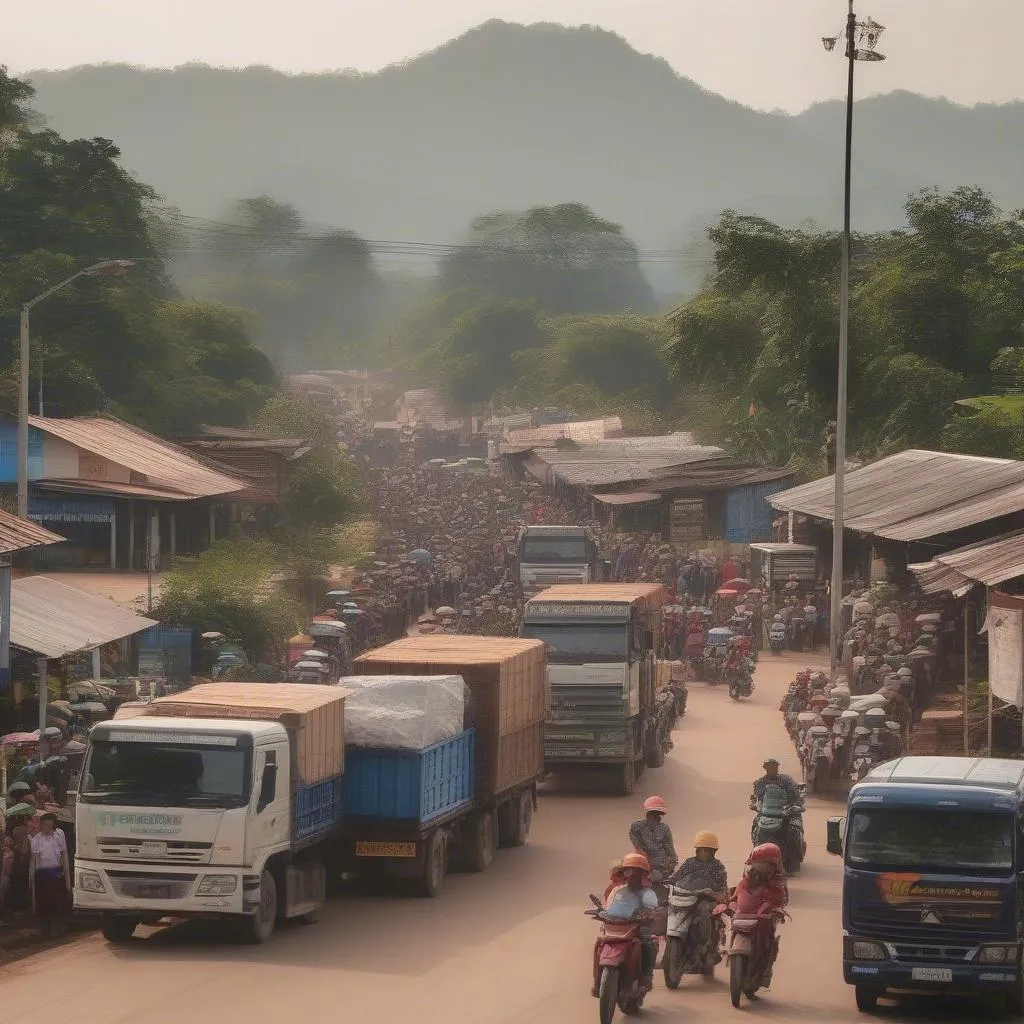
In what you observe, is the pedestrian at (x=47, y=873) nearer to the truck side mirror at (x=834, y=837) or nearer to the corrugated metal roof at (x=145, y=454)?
the truck side mirror at (x=834, y=837)

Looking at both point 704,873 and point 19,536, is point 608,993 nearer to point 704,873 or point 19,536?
point 704,873

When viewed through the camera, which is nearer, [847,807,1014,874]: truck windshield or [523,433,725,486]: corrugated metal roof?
[847,807,1014,874]: truck windshield

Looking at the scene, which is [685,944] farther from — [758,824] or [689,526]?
[689,526]

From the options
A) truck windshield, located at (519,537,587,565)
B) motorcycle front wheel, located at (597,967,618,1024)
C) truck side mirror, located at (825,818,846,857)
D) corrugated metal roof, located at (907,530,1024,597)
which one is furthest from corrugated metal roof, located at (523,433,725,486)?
motorcycle front wheel, located at (597,967,618,1024)

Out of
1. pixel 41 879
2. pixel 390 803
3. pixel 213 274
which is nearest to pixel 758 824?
pixel 390 803

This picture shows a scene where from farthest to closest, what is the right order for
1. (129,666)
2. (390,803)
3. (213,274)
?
(213,274), (129,666), (390,803)

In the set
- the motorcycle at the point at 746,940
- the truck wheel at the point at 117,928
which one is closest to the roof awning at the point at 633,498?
the truck wheel at the point at 117,928

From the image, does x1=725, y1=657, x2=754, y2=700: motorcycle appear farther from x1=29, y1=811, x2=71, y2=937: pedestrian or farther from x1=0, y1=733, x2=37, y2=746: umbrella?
x1=29, y1=811, x2=71, y2=937: pedestrian
